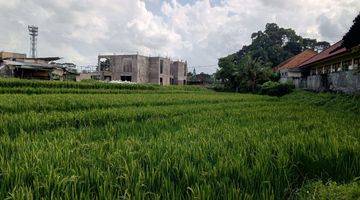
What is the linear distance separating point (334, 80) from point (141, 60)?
3205 centimetres

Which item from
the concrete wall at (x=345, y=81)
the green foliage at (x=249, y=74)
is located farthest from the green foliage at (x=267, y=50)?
the concrete wall at (x=345, y=81)

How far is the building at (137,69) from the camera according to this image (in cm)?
4681

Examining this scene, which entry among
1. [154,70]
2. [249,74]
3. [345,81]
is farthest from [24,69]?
[345,81]

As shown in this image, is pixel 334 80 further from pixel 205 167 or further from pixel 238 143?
pixel 205 167

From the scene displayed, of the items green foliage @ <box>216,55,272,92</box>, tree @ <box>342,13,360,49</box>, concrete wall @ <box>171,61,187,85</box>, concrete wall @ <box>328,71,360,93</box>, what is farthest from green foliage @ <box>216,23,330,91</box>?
tree @ <box>342,13,360,49</box>

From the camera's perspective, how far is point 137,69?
46750 millimetres

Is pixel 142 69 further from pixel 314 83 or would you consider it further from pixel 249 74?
pixel 314 83

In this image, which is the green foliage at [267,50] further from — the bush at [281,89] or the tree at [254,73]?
the bush at [281,89]

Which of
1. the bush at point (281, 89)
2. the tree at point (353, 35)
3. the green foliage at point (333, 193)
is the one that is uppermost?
the tree at point (353, 35)

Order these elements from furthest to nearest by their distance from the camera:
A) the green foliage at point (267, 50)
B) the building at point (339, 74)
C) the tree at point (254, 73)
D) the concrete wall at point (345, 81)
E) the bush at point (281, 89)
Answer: the green foliage at point (267, 50) → the tree at point (254, 73) → the bush at point (281, 89) → the building at point (339, 74) → the concrete wall at point (345, 81)

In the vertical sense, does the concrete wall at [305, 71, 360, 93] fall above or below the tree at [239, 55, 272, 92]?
below

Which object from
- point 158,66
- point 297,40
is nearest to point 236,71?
point 158,66

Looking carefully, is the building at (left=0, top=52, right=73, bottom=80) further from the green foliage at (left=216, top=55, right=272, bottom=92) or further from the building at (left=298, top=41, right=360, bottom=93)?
the building at (left=298, top=41, right=360, bottom=93)

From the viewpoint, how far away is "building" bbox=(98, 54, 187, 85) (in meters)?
46.8
